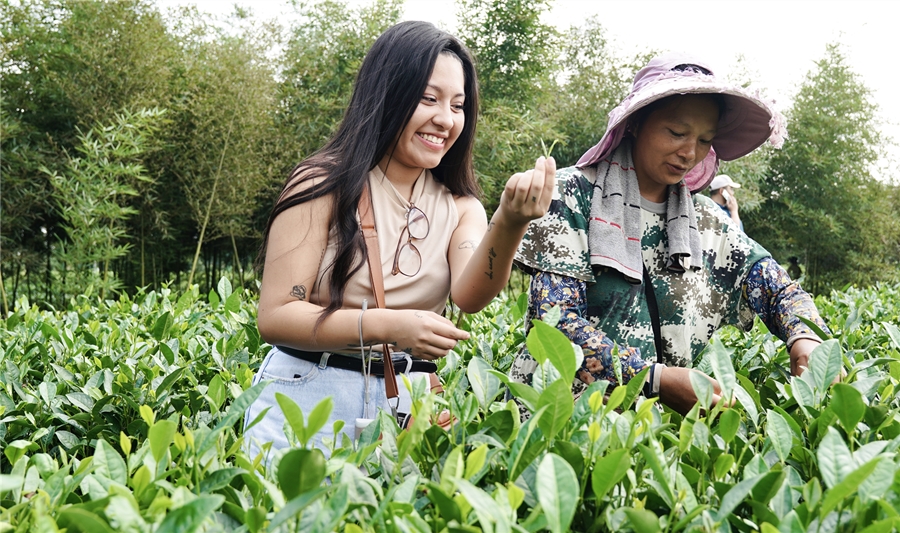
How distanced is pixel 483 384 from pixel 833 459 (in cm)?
42

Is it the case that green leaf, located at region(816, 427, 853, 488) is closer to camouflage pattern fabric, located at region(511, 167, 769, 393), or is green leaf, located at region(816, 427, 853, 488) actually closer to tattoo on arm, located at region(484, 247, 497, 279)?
tattoo on arm, located at region(484, 247, 497, 279)

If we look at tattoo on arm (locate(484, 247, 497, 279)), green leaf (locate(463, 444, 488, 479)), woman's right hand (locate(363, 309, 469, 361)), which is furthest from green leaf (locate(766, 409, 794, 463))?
tattoo on arm (locate(484, 247, 497, 279))

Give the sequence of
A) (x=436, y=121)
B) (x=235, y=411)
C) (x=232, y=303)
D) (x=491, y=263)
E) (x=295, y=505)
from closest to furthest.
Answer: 1. (x=295, y=505)
2. (x=235, y=411)
3. (x=491, y=263)
4. (x=436, y=121)
5. (x=232, y=303)

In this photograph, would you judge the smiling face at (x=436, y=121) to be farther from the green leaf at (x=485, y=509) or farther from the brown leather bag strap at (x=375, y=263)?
the green leaf at (x=485, y=509)

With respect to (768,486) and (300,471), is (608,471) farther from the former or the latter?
(300,471)

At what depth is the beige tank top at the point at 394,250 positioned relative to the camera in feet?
4.77

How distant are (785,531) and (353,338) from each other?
0.79 m

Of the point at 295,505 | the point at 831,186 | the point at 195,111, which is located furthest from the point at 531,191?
the point at 831,186

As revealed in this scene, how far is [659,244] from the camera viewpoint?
1.76 m

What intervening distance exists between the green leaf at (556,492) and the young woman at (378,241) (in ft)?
2.11

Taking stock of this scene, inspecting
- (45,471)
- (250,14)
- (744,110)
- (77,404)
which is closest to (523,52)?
(250,14)

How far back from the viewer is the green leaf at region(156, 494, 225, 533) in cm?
62

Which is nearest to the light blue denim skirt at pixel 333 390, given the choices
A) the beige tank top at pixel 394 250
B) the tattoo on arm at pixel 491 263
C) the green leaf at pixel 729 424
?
the beige tank top at pixel 394 250

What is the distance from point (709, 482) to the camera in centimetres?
90
